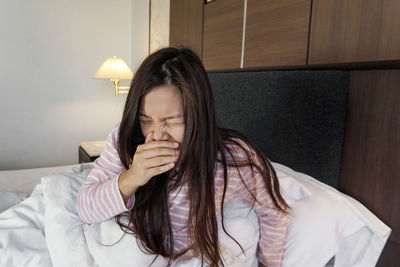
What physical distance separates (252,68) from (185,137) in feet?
2.10

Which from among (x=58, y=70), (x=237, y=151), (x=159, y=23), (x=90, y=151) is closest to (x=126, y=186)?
(x=237, y=151)

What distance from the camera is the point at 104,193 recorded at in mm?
719

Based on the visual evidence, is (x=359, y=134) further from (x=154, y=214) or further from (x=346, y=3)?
(x=154, y=214)

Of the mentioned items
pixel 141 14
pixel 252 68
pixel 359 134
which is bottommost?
pixel 359 134

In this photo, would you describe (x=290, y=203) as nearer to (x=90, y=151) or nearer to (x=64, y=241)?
(x=64, y=241)

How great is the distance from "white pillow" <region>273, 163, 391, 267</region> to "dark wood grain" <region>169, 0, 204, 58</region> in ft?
3.33

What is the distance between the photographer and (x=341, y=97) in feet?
3.07

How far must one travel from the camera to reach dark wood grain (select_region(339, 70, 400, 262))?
2.64 feet

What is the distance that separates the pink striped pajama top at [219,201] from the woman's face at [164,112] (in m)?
0.18

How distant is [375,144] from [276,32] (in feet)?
1.72

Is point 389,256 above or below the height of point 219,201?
below

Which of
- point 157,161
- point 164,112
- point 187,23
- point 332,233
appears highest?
point 187,23

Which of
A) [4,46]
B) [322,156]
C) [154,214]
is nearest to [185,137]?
[154,214]

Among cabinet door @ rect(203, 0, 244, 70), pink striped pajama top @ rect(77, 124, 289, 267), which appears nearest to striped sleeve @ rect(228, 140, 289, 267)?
pink striped pajama top @ rect(77, 124, 289, 267)
